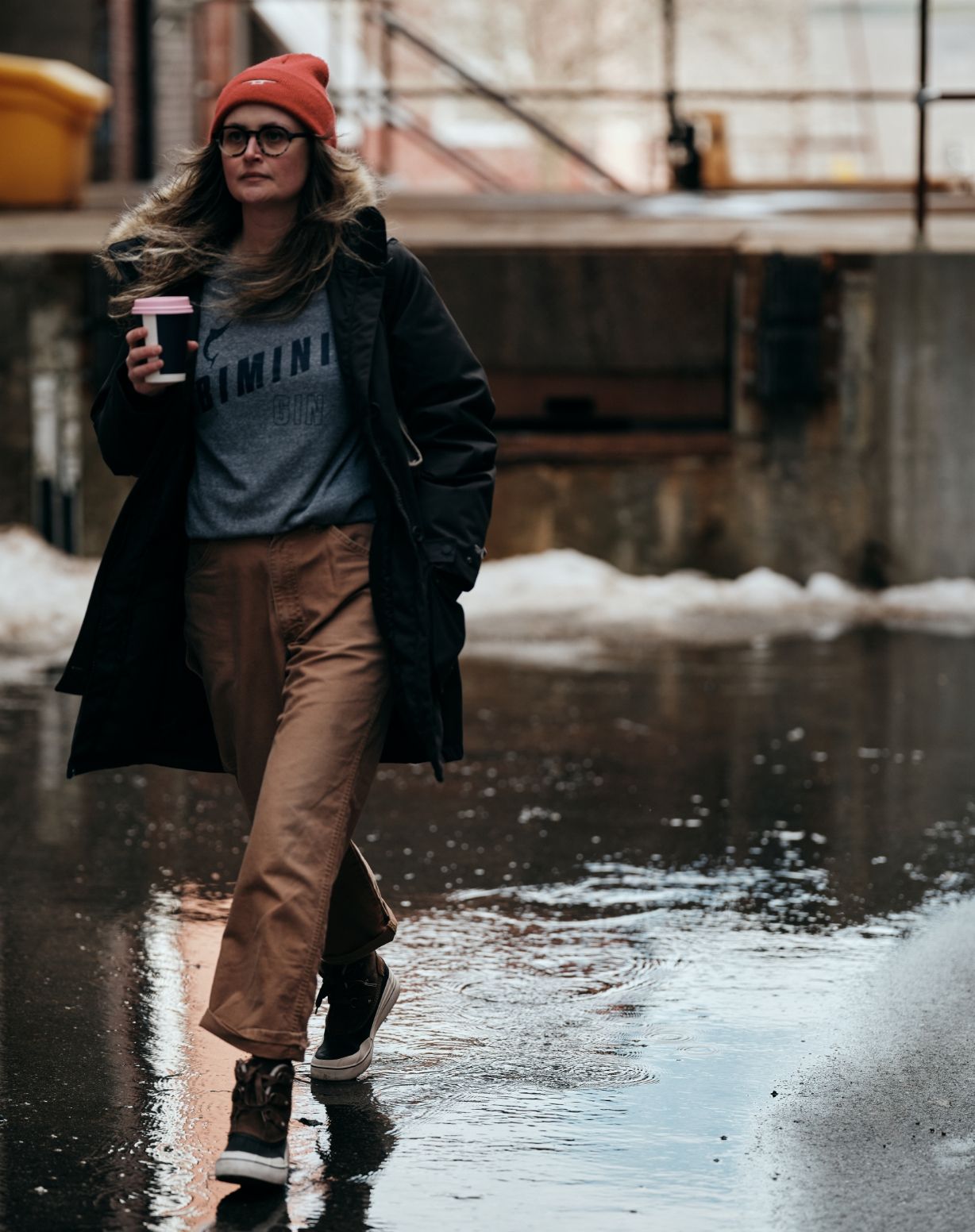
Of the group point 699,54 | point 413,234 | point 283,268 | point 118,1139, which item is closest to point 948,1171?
point 118,1139

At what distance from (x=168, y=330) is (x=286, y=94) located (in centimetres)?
51

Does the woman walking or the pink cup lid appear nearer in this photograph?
the pink cup lid

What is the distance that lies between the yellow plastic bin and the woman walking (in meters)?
11.0

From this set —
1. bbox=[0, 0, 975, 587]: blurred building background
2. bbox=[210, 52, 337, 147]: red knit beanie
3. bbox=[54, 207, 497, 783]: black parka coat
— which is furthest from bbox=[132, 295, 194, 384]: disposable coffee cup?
bbox=[0, 0, 975, 587]: blurred building background

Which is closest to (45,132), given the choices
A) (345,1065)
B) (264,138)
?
(264,138)

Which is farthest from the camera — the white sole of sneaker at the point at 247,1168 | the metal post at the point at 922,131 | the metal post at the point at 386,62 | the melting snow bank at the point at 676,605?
the metal post at the point at 386,62

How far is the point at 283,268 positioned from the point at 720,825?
3.02 m

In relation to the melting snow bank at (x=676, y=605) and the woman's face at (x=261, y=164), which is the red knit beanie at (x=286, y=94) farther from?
the melting snow bank at (x=676, y=605)

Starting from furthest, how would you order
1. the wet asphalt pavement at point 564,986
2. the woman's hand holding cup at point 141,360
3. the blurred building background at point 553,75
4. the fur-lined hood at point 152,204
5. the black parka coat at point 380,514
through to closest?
the blurred building background at point 553,75, the fur-lined hood at point 152,204, the black parka coat at point 380,514, the woman's hand holding cup at point 141,360, the wet asphalt pavement at point 564,986

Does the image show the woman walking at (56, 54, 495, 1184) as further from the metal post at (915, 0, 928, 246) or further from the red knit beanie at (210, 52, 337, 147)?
the metal post at (915, 0, 928, 246)

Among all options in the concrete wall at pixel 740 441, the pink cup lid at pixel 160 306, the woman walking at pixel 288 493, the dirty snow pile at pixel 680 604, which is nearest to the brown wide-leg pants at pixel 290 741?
the woman walking at pixel 288 493

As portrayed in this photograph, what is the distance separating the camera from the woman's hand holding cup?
3.67m

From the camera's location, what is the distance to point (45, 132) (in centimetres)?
1493

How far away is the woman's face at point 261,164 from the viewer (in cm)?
382
